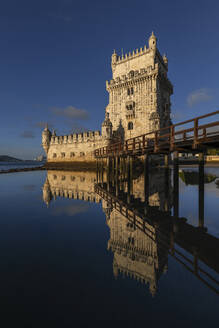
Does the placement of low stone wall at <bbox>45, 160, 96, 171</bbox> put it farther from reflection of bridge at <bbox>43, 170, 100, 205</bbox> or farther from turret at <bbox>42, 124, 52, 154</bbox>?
reflection of bridge at <bbox>43, 170, 100, 205</bbox>

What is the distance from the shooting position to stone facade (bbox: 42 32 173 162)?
99.3ft

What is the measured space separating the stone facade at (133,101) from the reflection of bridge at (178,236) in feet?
79.1

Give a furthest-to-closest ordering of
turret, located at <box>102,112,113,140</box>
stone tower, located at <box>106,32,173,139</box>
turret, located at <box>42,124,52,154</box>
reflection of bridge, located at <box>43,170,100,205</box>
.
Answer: turret, located at <box>42,124,52,154</box> < turret, located at <box>102,112,113,140</box> < stone tower, located at <box>106,32,173,139</box> < reflection of bridge, located at <box>43,170,100,205</box>

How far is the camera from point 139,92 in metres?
31.6

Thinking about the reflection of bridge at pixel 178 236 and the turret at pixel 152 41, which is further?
the turret at pixel 152 41

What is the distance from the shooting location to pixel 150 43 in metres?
30.9

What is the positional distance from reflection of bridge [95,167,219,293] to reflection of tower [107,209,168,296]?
0.15 meters

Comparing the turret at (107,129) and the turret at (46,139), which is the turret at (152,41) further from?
the turret at (46,139)

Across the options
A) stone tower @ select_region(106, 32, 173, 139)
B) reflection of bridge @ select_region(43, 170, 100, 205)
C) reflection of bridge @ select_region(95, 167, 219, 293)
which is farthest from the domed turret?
reflection of bridge @ select_region(95, 167, 219, 293)

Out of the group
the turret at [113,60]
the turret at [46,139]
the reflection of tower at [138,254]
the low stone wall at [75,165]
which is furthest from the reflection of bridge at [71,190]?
the turret at [113,60]

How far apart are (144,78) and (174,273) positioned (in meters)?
33.7

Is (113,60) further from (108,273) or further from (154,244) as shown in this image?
(108,273)

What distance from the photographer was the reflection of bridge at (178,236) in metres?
3.66

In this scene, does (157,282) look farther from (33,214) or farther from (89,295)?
(33,214)
